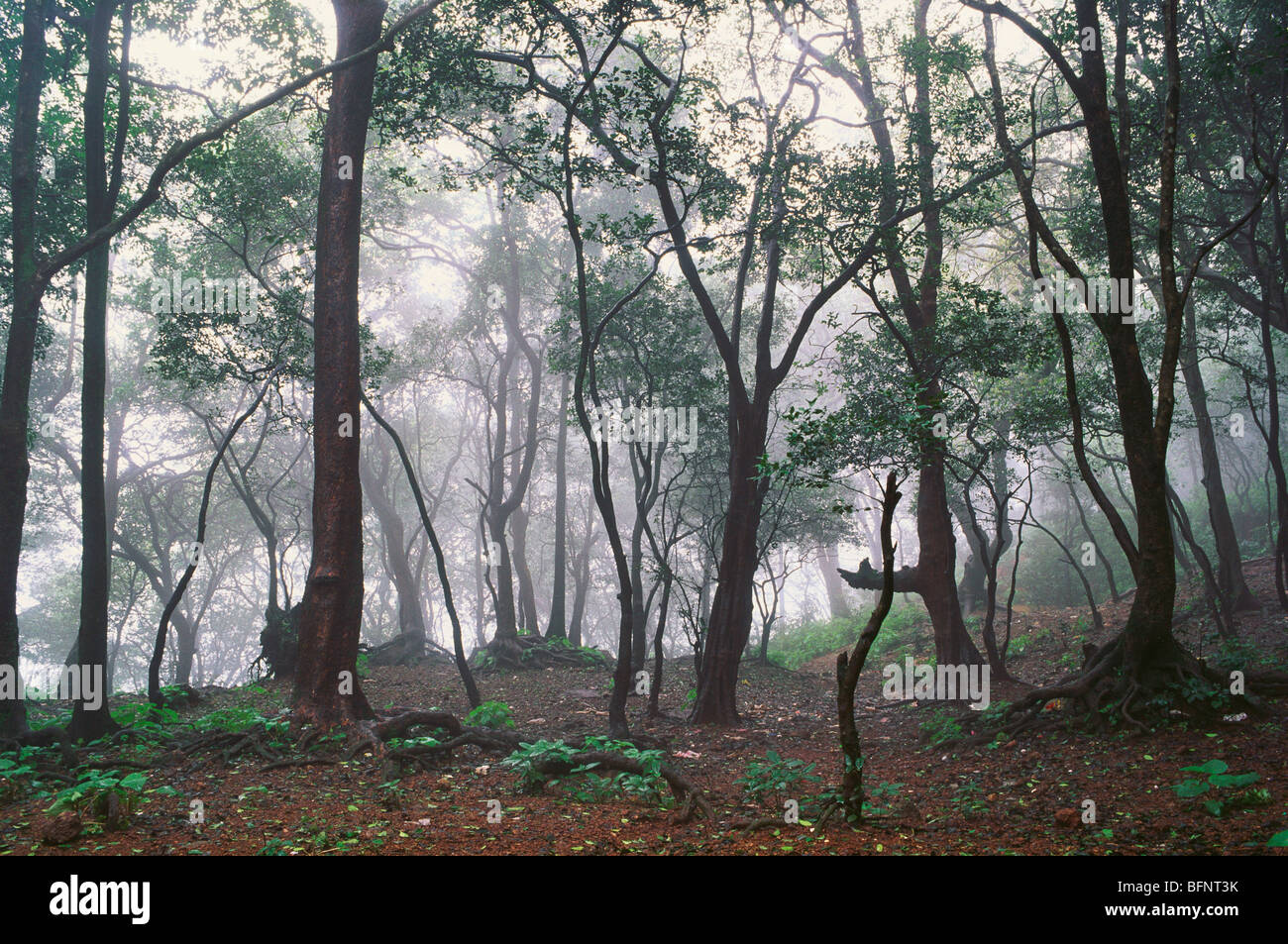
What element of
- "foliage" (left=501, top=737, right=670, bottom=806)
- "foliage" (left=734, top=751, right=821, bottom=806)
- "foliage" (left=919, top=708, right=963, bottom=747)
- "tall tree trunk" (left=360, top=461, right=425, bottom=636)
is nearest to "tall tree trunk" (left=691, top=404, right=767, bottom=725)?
"foliage" (left=919, top=708, right=963, bottom=747)

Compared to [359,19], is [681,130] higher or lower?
lower

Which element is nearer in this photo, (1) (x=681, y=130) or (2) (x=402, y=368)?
(1) (x=681, y=130)

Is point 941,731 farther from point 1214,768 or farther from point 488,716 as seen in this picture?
point 488,716

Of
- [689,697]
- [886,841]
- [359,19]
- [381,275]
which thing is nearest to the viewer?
[886,841]

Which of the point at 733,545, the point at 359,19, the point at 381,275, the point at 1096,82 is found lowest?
the point at 733,545

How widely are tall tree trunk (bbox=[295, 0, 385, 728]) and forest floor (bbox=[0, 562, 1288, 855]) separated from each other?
1.01m

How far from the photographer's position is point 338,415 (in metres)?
8.51

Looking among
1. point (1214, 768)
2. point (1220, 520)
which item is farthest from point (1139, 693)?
point (1220, 520)

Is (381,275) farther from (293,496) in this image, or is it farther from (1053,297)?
(1053,297)

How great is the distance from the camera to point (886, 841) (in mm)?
4637

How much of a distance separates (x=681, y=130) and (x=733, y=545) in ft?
17.6

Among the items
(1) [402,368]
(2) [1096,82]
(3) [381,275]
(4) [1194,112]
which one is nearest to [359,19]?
(2) [1096,82]

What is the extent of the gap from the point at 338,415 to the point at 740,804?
5.68 metres

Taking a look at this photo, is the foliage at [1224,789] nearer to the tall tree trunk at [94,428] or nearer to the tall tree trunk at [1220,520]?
the tall tree trunk at [1220,520]
